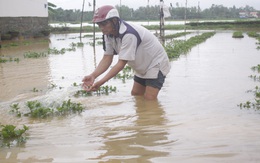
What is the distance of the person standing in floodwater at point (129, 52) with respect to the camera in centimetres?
438

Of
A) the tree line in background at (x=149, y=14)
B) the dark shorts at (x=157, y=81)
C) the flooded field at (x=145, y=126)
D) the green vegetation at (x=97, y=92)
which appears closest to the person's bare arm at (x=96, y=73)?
the flooded field at (x=145, y=126)

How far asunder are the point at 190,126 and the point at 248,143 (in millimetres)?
872

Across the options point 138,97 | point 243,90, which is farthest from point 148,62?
point 243,90

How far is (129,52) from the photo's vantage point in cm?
446

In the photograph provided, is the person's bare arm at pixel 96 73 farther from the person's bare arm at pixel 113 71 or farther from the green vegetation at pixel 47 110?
the green vegetation at pixel 47 110

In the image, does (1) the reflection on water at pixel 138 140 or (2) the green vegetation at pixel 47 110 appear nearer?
(1) the reflection on water at pixel 138 140

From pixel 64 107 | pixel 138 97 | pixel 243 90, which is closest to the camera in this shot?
pixel 64 107

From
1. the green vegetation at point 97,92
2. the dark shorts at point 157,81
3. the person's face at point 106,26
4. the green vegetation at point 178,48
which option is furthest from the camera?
the green vegetation at point 178,48

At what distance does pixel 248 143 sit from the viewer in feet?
11.7

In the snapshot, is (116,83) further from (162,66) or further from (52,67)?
(52,67)

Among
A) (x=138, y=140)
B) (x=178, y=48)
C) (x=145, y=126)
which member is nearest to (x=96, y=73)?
(x=145, y=126)

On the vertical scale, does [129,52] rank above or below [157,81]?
above

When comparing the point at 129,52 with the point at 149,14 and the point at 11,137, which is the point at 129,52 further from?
the point at 149,14

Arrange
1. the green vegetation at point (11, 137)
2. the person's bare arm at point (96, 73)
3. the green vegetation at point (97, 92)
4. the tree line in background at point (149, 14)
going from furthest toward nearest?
the tree line in background at point (149, 14) < the green vegetation at point (97, 92) < the person's bare arm at point (96, 73) < the green vegetation at point (11, 137)
